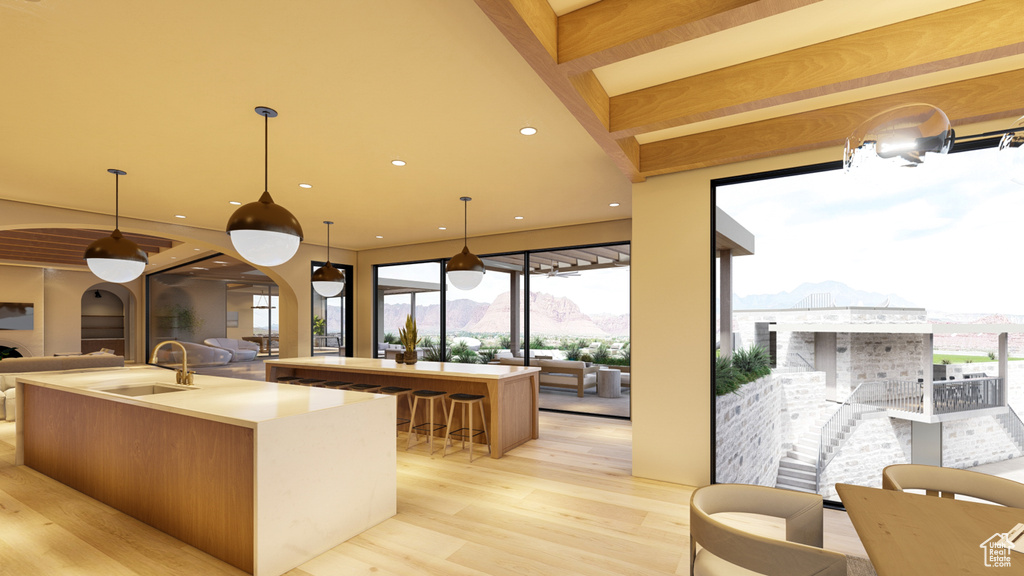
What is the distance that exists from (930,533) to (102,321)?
651 inches

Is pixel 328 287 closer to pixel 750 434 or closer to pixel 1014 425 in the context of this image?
pixel 750 434

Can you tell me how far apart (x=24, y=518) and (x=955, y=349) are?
598 cm

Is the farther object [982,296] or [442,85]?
[982,296]

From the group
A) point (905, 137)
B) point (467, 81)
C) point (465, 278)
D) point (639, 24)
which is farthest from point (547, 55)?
point (465, 278)

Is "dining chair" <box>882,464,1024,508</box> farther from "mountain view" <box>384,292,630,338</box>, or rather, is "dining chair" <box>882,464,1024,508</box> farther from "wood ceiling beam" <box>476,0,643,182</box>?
"mountain view" <box>384,292,630,338</box>

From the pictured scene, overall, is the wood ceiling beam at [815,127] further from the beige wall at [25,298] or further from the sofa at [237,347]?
the beige wall at [25,298]

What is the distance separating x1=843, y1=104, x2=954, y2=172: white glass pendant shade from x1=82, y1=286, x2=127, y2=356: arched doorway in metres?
16.0

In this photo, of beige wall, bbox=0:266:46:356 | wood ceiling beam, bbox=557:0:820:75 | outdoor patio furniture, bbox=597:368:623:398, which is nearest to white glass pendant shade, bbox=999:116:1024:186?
wood ceiling beam, bbox=557:0:820:75

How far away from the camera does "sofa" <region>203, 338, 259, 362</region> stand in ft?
38.0

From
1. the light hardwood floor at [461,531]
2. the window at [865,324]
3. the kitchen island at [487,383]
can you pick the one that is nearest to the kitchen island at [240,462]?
the light hardwood floor at [461,531]

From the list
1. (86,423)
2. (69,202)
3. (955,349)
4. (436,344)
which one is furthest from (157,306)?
(955,349)

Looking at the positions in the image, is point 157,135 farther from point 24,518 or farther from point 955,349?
point 955,349

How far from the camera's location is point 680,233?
369cm

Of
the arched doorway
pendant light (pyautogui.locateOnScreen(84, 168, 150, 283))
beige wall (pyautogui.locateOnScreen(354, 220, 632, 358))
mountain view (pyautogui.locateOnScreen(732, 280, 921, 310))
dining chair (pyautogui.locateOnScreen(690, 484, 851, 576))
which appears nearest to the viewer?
dining chair (pyautogui.locateOnScreen(690, 484, 851, 576))
